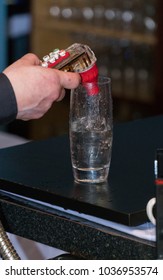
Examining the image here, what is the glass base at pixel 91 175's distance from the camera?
159 cm

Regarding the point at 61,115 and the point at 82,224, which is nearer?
the point at 82,224

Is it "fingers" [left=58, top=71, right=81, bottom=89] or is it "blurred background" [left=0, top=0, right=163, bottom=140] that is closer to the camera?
"fingers" [left=58, top=71, right=81, bottom=89]

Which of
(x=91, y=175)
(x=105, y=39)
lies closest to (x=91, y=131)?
(x=91, y=175)

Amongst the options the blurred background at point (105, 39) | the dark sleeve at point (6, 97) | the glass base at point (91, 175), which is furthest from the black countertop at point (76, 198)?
the blurred background at point (105, 39)

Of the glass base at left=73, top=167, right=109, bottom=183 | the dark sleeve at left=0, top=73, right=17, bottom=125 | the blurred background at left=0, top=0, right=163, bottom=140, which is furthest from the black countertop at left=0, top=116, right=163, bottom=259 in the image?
the blurred background at left=0, top=0, right=163, bottom=140

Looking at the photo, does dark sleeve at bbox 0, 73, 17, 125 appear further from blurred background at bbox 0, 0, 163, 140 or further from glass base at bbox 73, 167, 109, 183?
blurred background at bbox 0, 0, 163, 140

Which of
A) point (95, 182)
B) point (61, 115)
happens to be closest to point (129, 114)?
point (61, 115)

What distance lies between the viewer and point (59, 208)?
5.07 feet

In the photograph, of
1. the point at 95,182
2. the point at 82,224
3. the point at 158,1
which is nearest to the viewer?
the point at 82,224

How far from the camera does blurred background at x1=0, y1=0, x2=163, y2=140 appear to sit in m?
4.32

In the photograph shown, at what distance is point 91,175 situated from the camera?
1597 mm

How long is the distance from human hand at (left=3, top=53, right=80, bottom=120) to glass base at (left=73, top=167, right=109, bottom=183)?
148 millimetres
